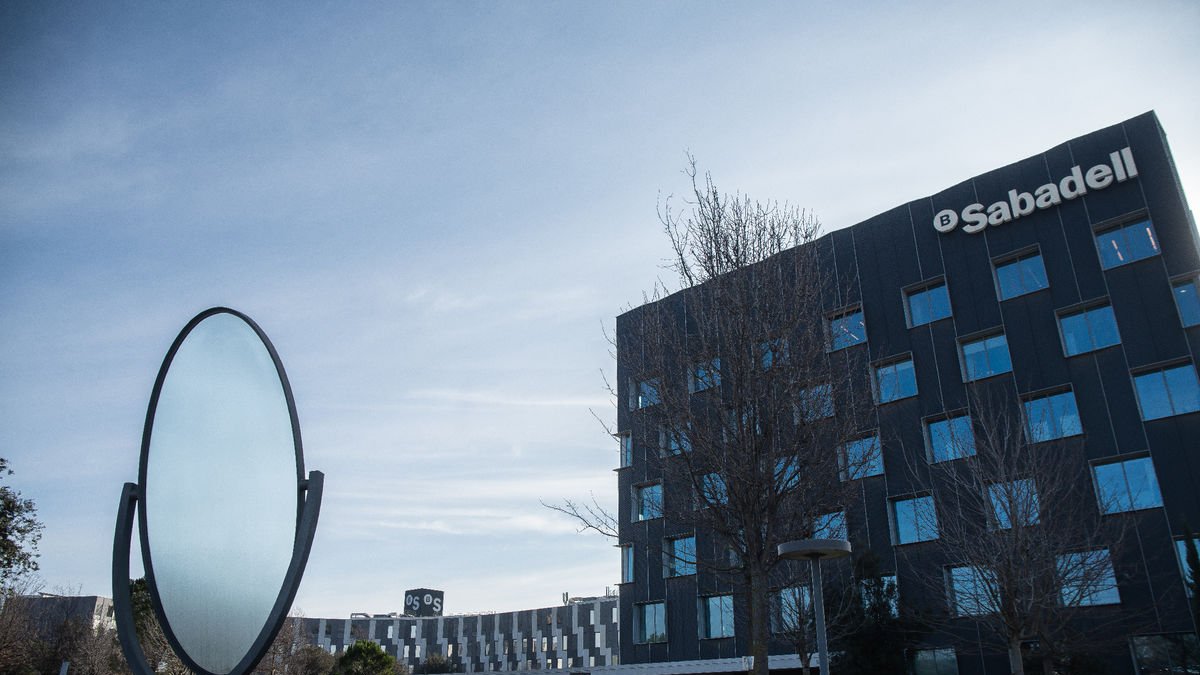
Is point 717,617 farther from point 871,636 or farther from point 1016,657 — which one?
point 1016,657

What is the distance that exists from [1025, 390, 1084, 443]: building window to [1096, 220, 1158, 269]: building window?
4.38 meters

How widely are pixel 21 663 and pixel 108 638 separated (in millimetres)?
14314

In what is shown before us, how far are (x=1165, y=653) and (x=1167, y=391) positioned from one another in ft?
23.6

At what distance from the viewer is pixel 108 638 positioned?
49281mm

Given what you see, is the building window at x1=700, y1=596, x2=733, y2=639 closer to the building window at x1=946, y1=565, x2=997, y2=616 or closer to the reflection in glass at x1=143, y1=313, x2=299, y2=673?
the building window at x1=946, y1=565, x2=997, y2=616

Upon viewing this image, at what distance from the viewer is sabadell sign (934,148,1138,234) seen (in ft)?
84.6

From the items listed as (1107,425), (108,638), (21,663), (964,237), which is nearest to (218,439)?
(1107,425)

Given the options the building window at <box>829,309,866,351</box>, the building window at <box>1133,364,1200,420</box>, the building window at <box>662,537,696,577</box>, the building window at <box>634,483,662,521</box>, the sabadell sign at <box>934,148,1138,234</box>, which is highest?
the sabadell sign at <box>934,148,1138,234</box>

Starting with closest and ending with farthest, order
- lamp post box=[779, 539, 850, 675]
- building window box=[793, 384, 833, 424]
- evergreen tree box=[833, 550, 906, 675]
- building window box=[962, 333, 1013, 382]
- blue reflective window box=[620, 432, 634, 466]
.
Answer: lamp post box=[779, 539, 850, 675]
building window box=[793, 384, 833, 424]
evergreen tree box=[833, 550, 906, 675]
building window box=[962, 333, 1013, 382]
blue reflective window box=[620, 432, 634, 466]

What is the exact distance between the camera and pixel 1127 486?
23.6 meters

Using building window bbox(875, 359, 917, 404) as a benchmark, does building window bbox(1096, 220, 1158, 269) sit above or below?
above

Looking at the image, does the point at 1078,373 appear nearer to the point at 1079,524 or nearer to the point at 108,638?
the point at 1079,524

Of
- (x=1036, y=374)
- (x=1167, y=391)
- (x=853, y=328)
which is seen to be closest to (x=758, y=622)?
(x=1036, y=374)

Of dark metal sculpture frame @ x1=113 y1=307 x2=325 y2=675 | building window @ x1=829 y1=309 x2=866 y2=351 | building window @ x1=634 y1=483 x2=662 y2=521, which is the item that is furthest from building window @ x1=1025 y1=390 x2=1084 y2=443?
dark metal sculpture frame @ x1=113 y1=307 x2=325 y2=675
